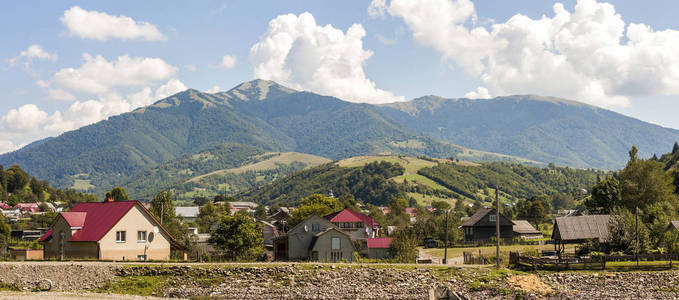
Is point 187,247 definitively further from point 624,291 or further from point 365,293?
point 624,291

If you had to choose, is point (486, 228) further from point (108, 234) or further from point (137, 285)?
point (137, 285)

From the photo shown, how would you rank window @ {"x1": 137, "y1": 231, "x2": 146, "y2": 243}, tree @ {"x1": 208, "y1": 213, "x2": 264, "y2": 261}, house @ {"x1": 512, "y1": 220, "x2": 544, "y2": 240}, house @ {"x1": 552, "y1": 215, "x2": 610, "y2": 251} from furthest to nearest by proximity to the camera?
house @ {"x1": 512, "y1": 220, "x2": 544, "y2": 240}
house @ {"x1": 552, "y1": 215, "x2": 610, "y2": 251}
tree @ {"x1": 208, "y1": 213, "x2": 264, "y2": 261}
window @ {"x1": 137, "y1": 231, "x2": 146, "y2": 243}

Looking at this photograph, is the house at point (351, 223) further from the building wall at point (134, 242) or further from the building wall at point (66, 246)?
the building wall at point (66, 246)

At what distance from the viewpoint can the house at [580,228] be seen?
228 feet

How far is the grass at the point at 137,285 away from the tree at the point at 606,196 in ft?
254

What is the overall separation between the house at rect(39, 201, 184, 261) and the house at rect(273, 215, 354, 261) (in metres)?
20.1

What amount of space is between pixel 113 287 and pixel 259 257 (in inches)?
853

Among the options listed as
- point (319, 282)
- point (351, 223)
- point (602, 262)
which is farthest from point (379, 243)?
point (319, 282)

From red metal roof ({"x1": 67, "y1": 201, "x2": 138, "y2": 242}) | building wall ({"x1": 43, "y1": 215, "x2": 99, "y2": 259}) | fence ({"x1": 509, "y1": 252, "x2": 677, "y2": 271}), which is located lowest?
fence ({"x1": 509, "y1": 252, "x2": 677, "y2": 271})

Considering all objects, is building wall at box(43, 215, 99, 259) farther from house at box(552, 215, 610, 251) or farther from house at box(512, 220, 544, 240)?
house at box(512, 220, 544, 240)

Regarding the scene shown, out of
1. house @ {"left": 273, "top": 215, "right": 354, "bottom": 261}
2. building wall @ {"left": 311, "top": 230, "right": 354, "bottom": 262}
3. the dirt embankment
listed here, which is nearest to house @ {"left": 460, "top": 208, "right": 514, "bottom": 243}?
house @ {"left": 273, "top": 215, "right": 354, "bottom": 261}

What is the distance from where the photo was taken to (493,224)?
111 m

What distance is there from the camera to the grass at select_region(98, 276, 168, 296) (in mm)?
45438

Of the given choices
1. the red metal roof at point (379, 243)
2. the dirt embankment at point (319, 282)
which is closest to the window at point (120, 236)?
the dirt embankment at point (319, 282)
